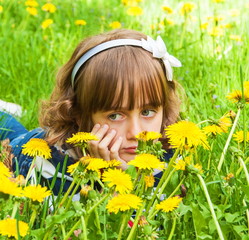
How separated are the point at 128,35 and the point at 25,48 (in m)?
1.02

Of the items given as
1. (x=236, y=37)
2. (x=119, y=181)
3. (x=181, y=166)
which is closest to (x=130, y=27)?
(x=236, y=37)

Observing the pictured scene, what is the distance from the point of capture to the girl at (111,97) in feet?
5.33

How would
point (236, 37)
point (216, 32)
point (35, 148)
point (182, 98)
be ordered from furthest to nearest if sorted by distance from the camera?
point (216, 32) < point (236, 37) < point (182, 98) < point (35, 148)

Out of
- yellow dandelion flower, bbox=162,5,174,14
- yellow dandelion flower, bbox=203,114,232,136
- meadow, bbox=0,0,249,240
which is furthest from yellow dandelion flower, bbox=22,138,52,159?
yellow dandelion flower, bbox=162,5,174,14

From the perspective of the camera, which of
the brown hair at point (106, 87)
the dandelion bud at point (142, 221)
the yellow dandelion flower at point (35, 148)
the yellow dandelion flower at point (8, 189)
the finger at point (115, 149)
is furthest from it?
the brown hair at point (106, 87)

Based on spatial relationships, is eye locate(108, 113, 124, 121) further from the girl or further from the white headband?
the white headband

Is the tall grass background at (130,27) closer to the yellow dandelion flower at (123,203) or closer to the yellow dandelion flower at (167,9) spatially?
the yellow dandelion flower at (167,9)

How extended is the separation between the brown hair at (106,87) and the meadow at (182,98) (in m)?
0.12

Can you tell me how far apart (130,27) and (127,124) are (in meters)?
1.43

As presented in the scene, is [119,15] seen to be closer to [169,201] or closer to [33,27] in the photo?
[33,27]

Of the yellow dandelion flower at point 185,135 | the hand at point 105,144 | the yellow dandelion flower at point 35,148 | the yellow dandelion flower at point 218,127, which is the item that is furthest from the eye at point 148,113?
the yellow dandelion flower at point 185,135

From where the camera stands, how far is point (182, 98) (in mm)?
2119

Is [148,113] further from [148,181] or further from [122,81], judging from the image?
[148,181]

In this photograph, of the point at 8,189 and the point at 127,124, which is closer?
the point at 8,189
